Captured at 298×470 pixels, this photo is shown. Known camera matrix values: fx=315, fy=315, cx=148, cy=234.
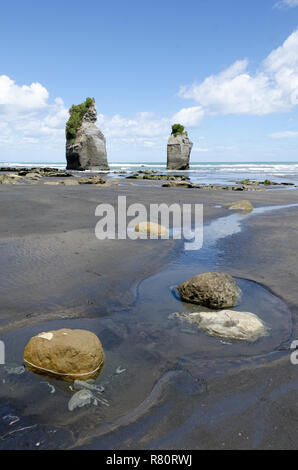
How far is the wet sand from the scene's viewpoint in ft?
6.88

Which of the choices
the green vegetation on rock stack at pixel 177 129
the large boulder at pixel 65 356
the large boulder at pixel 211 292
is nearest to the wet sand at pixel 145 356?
the large boulder at pixel 65 356

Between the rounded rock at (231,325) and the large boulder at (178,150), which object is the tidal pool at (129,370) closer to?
the rounded rock at (231,325)

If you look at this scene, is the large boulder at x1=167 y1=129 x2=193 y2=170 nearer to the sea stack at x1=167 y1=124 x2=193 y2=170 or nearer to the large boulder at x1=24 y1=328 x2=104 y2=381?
the sea stack at x1=167 y1=124 x2=193 y2=170

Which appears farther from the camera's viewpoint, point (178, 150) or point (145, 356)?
point (178, 150)

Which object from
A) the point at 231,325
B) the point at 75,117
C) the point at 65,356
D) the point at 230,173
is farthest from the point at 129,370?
the point at 75,117

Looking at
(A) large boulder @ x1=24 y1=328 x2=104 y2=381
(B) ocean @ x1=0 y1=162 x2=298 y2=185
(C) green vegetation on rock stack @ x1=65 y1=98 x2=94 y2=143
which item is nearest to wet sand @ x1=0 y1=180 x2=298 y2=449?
(A) large boulder @ x1=24 y1=328 x2=104 y2=381

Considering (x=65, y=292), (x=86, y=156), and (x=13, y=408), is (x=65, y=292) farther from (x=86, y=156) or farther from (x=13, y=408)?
(x=86, y=156)

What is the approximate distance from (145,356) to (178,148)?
5641cm

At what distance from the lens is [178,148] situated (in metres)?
56.6

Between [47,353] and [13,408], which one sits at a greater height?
[47,353]

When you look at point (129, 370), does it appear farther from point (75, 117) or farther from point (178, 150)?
point (75, 117)

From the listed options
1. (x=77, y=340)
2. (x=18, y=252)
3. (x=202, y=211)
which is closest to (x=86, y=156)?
(x=202, y=211)
